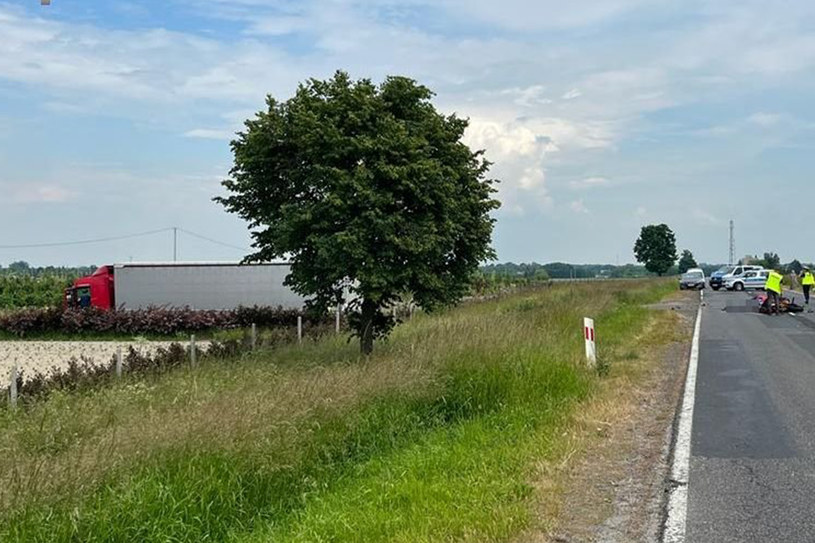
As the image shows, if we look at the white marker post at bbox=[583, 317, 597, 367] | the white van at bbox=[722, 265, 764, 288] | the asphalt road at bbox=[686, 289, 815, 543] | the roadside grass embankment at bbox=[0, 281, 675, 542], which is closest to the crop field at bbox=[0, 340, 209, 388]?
the roadside grass embankment at bbox=[0, 281, 675, 542]

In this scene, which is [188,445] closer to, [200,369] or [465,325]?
[200,369]

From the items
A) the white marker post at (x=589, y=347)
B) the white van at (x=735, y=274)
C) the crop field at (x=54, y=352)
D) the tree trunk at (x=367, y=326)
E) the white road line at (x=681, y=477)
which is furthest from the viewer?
the white van at (x=735, y=274)

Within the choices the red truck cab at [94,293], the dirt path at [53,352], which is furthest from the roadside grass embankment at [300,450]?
the red truck cab at [94,293]

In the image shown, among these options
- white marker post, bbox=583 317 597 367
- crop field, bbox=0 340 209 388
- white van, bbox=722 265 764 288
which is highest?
white van, bbox=722 265 764 288

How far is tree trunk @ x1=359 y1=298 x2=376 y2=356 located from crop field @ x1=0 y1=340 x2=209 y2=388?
267 inches

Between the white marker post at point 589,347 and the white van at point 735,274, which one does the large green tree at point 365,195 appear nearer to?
the white marker post at point 589,347

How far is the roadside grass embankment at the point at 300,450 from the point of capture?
5562 mm

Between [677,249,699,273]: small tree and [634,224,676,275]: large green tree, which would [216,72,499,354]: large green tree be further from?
[677,249,699,273]: small tree

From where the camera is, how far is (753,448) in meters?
8.00

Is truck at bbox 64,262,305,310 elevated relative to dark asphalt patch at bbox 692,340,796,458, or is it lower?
elevated

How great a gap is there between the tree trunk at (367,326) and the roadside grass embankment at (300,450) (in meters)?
1.25

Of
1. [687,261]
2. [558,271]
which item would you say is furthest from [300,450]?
[687,261]

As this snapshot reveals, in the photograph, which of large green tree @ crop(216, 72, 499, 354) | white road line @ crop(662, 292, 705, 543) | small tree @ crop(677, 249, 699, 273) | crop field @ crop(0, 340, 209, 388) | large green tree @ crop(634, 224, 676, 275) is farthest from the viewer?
small tree @ crop(677, 249, 699, 273)

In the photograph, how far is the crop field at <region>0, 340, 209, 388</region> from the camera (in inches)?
718
